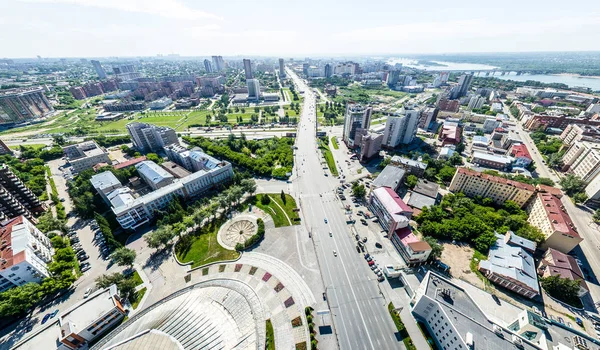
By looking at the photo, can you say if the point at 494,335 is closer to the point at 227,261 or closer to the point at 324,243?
the point at 324,243

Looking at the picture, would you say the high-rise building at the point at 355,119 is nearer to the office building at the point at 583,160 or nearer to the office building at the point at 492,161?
the office building at the point at 492,161

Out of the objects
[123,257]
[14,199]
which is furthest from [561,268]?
[14,199]

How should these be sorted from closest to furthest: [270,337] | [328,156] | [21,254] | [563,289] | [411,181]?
1. [270,337]
2. [563,289]
3. [21,254]
4. [411,181]
5. [328,156]

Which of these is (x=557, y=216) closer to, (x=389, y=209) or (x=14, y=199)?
(x=389, y=209)

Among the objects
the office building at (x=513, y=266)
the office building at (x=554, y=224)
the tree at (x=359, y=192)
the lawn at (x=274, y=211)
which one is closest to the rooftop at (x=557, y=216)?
the office building at (x=554, y=224)

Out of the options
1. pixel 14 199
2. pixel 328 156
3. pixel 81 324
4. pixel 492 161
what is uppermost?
pixel 14 199

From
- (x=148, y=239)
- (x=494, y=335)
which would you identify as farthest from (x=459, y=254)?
(x=148, y=239)

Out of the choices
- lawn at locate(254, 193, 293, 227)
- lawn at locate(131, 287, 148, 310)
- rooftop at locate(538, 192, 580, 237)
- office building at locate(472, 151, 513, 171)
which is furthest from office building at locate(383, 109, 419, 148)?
lawn at locate(131, 287, 148, 310)
